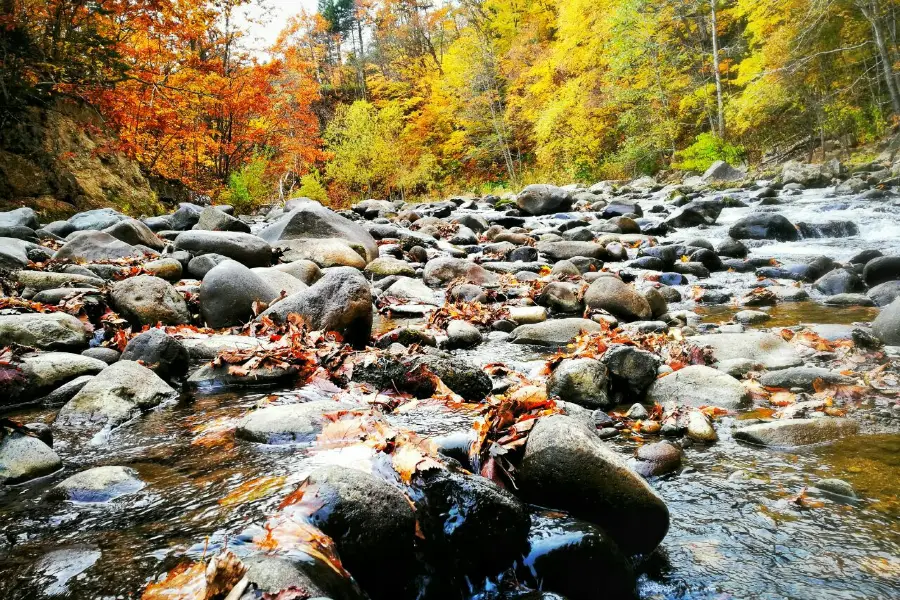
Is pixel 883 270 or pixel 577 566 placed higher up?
pixel 883 270

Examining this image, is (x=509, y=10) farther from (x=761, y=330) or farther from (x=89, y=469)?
(x=89, y=469)

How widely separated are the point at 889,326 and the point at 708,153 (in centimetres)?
2061

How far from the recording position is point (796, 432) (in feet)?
9.36

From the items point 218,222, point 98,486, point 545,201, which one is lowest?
point 98,486

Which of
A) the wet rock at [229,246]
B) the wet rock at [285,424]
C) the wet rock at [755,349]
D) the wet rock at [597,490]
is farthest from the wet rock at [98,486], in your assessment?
the wet rock at [229,246]

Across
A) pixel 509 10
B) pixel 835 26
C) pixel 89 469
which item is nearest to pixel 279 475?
pixel 89 469

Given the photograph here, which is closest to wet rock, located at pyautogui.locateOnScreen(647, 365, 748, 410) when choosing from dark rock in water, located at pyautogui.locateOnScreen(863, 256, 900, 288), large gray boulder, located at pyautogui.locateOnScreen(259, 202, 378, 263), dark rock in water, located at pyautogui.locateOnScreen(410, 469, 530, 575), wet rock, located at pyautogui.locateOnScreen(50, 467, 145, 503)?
dark rock in water, located at pyautogui.locateOnScreen(410, 469, 530, 575)

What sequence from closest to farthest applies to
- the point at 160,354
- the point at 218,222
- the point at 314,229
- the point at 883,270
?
the point at 160,354 < the point at 883,270 < the point at 314,229 < the point at 218,222

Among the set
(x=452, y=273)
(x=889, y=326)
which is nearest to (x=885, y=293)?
(x=889, y=326)

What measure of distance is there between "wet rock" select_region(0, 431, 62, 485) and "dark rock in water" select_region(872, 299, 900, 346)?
19.4 feet

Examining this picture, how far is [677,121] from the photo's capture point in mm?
24531

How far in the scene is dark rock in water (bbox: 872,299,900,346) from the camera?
4312mm

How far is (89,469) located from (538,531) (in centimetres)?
194

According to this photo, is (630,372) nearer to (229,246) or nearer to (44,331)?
(44,331)
